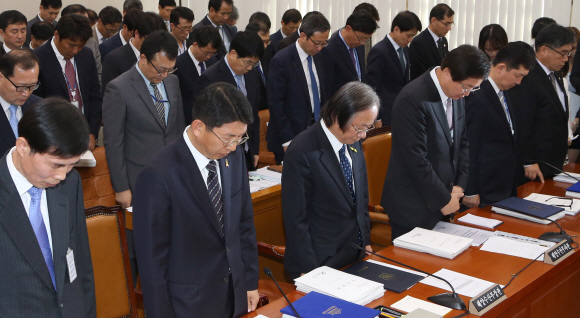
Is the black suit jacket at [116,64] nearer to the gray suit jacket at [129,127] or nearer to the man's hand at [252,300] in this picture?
the gray suit jacket at [129,127]

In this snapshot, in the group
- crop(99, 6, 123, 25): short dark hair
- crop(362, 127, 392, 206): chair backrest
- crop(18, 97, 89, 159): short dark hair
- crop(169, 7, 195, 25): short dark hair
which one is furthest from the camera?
crop(99, 6, 123, 25): short dark hair

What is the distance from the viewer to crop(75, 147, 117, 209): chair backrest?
3.13 metres

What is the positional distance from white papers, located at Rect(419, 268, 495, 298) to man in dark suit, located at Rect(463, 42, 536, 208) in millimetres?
1159

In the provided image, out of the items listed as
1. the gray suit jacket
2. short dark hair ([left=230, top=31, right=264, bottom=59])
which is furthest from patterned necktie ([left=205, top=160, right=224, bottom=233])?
short dark hair ([left=230, top=31, right=264, bottom=59])

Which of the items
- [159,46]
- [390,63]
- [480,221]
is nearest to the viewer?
[480,221]

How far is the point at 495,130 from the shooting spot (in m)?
3.29

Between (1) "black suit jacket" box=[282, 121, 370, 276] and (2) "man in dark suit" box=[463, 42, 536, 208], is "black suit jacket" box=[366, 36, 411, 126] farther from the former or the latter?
(1) "black suit jacket" box=[282, 121, 370, 276]

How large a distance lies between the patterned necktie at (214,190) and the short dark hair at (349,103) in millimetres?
617

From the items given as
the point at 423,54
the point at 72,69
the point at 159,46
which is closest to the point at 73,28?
the point at 72,69

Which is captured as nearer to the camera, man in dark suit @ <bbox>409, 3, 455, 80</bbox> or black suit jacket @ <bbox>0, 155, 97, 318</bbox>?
black suit jacket @ <bbox>0, 155, 97, 318</bbox>

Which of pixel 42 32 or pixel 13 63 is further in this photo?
pixel 42 32

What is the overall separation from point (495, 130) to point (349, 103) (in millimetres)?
1419

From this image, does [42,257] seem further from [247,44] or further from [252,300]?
[247,44]

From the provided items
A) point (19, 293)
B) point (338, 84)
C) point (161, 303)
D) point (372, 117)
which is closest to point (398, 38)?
point (338, 84)
